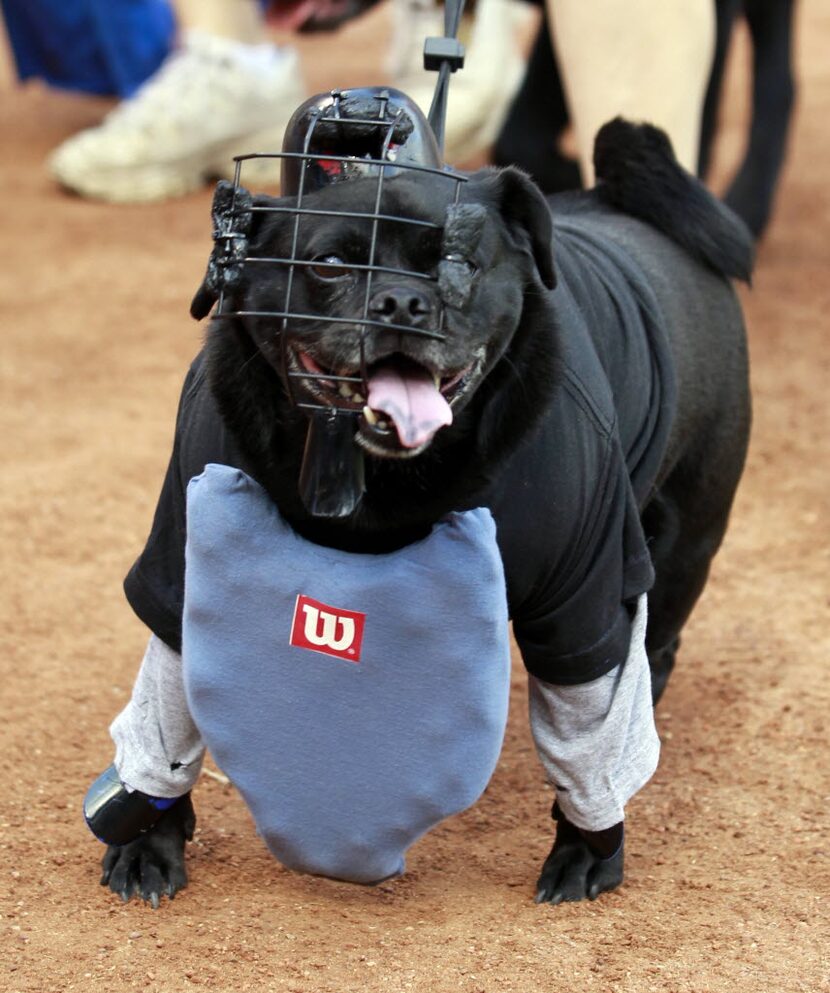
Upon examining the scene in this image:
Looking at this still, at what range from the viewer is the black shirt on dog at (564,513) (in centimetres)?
204

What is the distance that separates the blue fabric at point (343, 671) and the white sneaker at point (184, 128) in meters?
4.21

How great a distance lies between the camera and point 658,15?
3.47m

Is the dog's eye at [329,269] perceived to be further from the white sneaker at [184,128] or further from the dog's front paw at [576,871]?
the white sneaker at [184,128]

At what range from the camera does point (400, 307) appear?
1.83 m

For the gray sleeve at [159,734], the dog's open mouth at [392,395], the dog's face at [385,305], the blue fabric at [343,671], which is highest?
the dog's face at [385,305]

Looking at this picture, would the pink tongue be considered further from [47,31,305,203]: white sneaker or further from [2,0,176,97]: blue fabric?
[2,0,176,97]: blue fabric

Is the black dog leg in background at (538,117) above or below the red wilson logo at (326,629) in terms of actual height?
below

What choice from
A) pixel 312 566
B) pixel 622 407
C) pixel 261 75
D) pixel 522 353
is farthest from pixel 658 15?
pixel 261 75

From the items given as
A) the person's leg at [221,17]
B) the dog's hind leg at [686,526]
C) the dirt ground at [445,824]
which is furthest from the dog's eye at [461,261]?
the person's leg at [221,17]

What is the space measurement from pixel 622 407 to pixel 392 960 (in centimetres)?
87

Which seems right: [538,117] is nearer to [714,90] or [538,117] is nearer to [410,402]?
[714,90]

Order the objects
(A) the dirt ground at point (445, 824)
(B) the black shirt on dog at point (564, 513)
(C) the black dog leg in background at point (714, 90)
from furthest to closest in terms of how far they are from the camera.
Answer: (C) the black dog leg in background at point (714, 90), (A) the dirt ground at point (445, 824), (B) the black shirt on dog at point (564, 513)

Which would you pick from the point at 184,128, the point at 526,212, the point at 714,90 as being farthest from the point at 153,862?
the point at 184,128

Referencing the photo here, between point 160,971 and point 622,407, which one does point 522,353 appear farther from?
point 160,971
